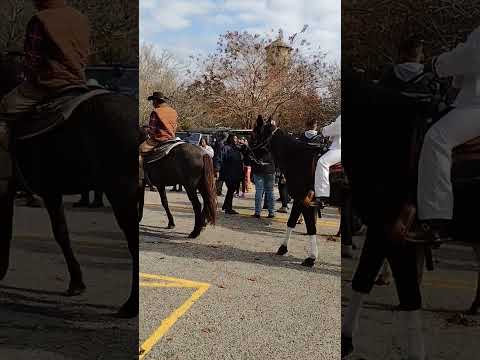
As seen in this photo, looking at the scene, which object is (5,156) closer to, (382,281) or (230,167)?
(230,167)

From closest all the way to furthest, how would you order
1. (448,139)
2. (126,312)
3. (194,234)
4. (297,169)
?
(448,139), (126,312), (194,234), (297,169)

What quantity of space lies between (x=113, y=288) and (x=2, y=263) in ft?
2.14

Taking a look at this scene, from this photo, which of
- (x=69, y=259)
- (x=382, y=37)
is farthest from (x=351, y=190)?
(x=69, y=259)

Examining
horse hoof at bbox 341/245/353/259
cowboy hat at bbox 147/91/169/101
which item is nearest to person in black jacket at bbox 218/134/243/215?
cowboy hat at bbox 147/91/169/101

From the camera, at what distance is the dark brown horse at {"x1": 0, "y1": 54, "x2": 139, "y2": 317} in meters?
2.42

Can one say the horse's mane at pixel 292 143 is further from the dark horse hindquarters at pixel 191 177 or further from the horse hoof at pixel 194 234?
the horse hoof at pixel 194 234

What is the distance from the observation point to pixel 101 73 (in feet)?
8.14

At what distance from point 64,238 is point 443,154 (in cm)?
203

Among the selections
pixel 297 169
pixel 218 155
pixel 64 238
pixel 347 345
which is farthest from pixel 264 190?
pixel 64 238

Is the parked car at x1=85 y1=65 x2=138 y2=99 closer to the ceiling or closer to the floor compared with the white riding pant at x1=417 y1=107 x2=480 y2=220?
closer to the ceiling

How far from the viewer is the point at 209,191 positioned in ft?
10.6

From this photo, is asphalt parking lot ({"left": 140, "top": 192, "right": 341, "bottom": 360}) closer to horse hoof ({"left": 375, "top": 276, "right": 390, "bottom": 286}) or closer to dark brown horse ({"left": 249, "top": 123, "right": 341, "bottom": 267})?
dark brown horse ({"left": 249, "top": 123, "right": 341, "bottom": 267})

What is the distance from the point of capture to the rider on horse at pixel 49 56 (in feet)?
7.88

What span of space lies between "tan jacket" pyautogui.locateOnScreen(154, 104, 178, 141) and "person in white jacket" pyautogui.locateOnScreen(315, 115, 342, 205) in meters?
0.95
